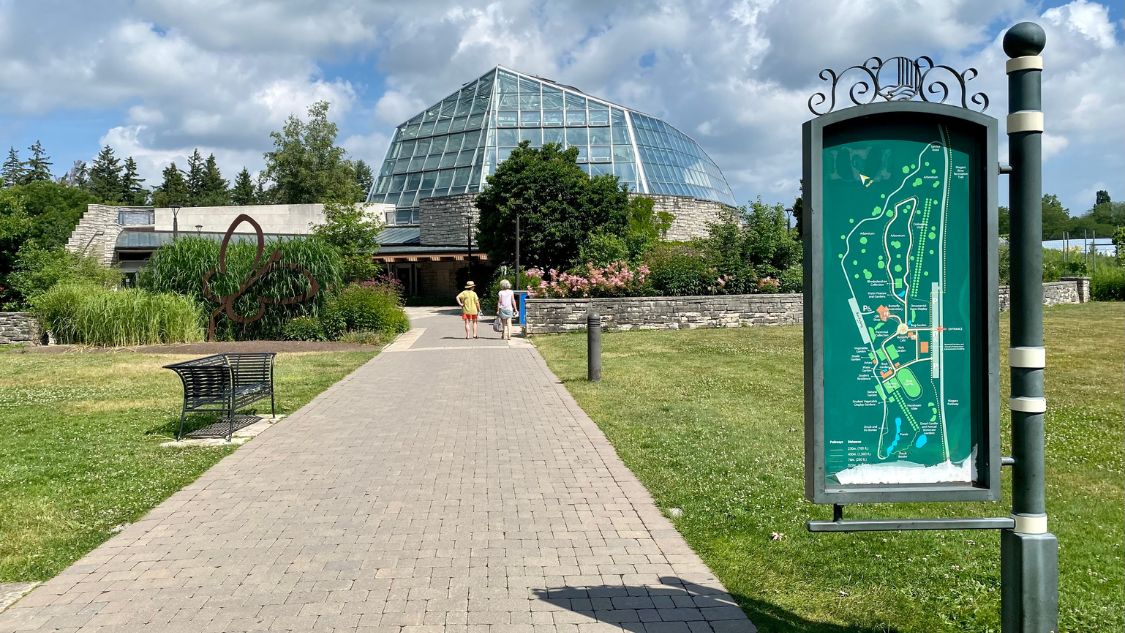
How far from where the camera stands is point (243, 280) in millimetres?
22344

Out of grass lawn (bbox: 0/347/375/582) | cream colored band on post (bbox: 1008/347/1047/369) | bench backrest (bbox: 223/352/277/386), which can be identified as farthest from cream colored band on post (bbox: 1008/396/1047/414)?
bench backrest (bbox: 223/352/277/386)

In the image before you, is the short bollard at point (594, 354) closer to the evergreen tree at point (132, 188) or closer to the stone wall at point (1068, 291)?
the stone wall at point (1068, 291)

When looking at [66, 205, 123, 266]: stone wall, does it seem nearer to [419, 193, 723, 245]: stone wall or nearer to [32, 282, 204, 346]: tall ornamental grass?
[419, 193, 723, 245]: stone wall

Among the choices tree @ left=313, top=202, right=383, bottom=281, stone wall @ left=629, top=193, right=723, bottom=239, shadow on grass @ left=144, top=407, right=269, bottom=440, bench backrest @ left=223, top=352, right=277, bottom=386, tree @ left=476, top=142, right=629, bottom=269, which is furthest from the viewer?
stone wall @ left=629, top=193, right=723, bottom=239

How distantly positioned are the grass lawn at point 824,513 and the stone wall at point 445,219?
132 ft

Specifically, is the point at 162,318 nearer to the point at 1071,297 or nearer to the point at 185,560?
the point at 185,560

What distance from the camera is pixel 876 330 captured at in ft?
12.1

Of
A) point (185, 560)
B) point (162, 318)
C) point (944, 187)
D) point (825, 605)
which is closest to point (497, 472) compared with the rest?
point (185, 560)

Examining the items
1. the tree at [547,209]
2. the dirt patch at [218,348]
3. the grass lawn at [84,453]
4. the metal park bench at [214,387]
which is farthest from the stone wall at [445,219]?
the metal park bench at [214,387]

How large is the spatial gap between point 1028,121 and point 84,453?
8.23 m

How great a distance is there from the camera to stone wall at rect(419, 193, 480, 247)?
52219 millimetres

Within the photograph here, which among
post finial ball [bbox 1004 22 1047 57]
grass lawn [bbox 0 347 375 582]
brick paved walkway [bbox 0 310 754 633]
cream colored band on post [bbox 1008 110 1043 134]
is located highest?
post finial ball [bbox 1004 22 1047 57]

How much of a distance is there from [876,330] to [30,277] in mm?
27475

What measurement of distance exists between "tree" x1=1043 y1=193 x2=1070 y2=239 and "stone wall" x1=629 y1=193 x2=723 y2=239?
47.2 meters
